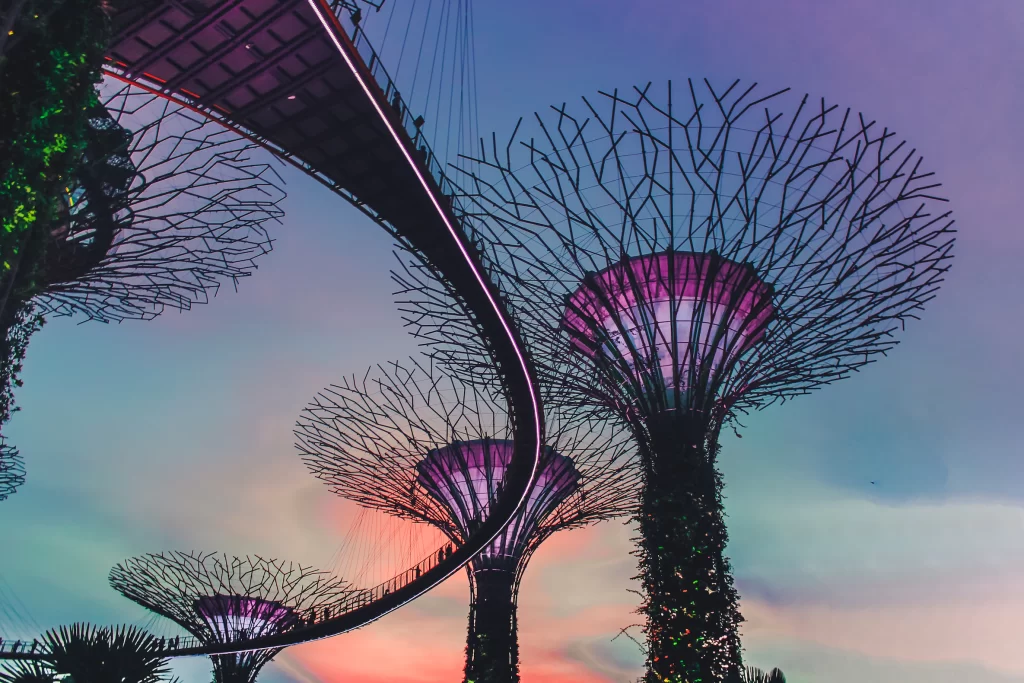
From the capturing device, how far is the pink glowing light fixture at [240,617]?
3144cm

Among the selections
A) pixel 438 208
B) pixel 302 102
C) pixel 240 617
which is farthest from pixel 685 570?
pixel 240 617

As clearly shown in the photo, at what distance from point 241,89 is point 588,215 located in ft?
20.6

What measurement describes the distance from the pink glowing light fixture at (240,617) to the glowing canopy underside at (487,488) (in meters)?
12.0

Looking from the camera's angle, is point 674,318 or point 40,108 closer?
point 40,108

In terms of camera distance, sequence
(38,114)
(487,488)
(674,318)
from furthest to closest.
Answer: (487,488)
(674,318)
(38,114)

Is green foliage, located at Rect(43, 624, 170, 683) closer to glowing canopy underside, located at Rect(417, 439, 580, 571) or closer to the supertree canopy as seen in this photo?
the supertree canopy

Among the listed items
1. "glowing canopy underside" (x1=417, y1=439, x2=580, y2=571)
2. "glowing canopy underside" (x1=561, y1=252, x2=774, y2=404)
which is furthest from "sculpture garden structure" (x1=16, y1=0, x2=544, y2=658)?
"glowing canopy underside" (x1=417, y1=439, x2=580, y2=571)

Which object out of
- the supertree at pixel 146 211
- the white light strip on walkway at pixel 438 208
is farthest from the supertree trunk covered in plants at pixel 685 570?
the supertree at pixel 146 211

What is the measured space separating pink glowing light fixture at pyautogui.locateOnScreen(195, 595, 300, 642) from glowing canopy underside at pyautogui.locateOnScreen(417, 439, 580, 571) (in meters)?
12.0

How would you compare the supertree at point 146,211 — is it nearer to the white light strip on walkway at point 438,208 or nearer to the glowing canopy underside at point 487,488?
the white light strip on walkway at point 438,208

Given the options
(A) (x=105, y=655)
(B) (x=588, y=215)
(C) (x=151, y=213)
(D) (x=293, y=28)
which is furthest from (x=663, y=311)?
(A) (x=105, y=655)

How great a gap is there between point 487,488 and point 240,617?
14.9 m

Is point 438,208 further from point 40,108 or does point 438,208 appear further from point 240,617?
point 240,617

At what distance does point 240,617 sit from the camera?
31.9 metres
